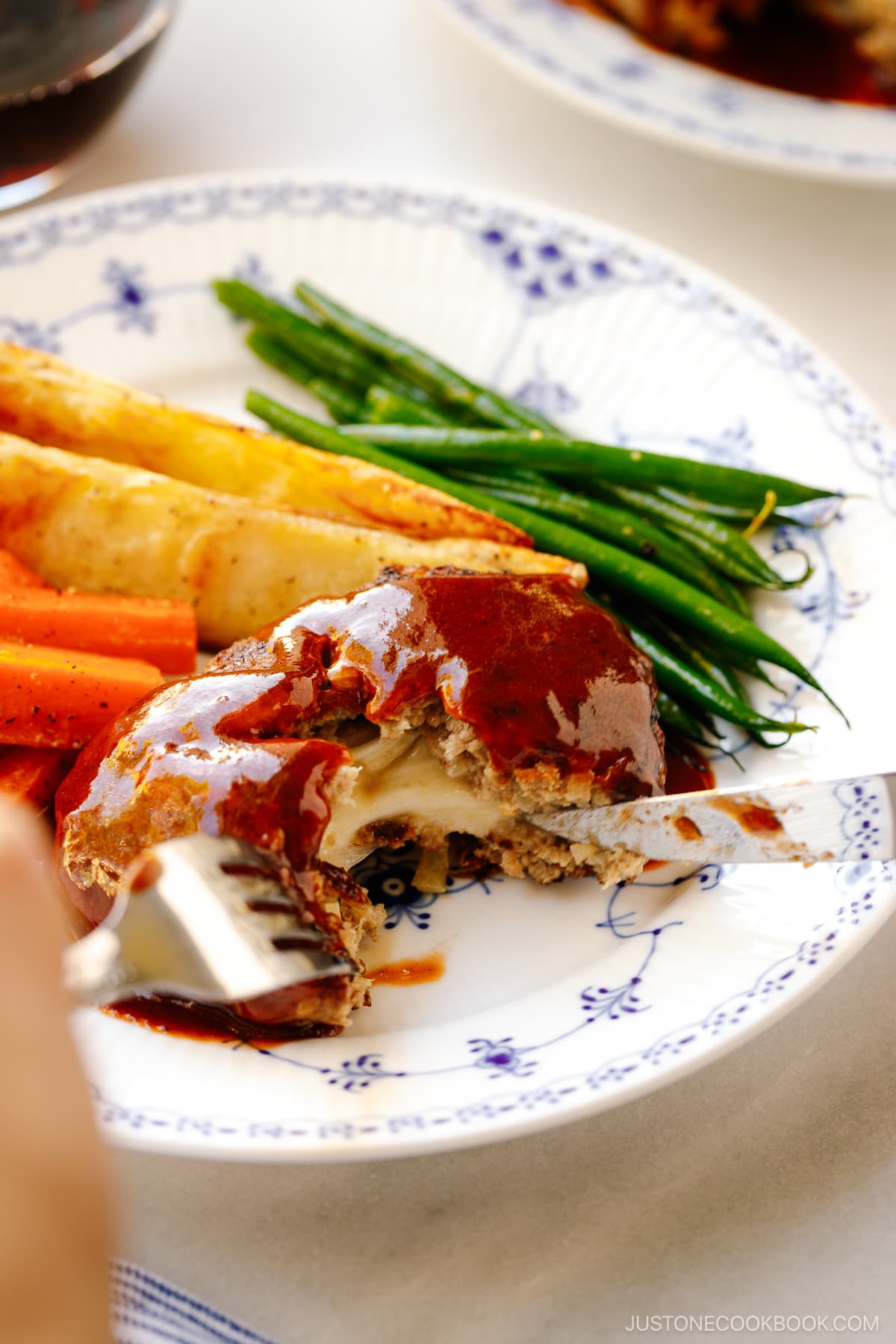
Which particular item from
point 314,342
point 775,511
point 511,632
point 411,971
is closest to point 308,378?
point 314,342

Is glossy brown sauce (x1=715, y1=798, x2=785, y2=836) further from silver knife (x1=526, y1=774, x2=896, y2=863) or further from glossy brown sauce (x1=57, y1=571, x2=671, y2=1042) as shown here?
glossy brown sauce (x1=57, y1=571, x2=671, y2=1042)

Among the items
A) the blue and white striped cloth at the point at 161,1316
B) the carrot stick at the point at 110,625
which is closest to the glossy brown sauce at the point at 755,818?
the blue and white striped cloth at the point at 161,1316

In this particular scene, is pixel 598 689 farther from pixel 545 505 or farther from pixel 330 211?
pixel 330 211

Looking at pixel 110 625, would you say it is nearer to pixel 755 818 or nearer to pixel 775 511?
pixel 755 818

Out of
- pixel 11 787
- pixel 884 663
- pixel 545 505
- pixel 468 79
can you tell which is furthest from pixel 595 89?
pixel 11 787

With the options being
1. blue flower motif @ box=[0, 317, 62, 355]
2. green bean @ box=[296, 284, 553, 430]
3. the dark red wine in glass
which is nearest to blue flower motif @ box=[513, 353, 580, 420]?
green bean @ box=[296, 284, 553, 430]
